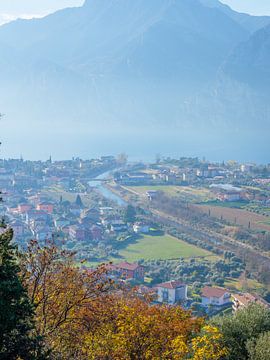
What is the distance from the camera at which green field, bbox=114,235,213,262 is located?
22453mm

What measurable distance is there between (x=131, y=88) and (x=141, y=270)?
14917 cm

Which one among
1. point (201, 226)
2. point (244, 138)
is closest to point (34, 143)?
point (244, 138)

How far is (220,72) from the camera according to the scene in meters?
159

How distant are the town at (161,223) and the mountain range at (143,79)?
174 ft

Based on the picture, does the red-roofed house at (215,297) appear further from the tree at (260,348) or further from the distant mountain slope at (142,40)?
the distant mountain slope at (142,40)

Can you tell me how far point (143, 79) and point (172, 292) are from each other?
15765cm

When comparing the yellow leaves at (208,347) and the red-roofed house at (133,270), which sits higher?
the yellow leaves at (208,347)

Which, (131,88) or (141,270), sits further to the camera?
(131,88)

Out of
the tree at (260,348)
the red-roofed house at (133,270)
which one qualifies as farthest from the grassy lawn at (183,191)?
the tree at (260,348)

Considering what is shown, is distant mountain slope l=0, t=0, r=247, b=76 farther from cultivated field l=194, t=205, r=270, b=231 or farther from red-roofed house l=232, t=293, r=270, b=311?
red-roofed house l=232, t=293, r=270, b=311

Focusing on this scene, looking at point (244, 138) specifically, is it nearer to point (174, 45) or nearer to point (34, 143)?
point (34, 143)

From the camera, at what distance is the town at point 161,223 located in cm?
1867

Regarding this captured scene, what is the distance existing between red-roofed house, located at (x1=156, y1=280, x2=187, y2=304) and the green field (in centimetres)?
446

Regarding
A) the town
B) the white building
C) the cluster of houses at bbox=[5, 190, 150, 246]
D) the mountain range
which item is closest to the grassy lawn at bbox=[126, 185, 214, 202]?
the town
